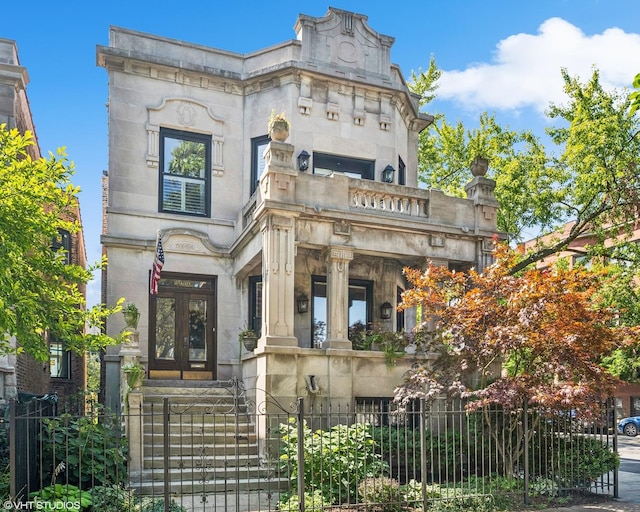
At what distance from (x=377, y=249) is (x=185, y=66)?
7.74m

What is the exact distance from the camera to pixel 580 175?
19.7m

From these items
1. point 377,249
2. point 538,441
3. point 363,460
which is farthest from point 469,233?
point 363,460

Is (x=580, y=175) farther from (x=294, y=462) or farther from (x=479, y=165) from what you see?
(x=294, y=462)

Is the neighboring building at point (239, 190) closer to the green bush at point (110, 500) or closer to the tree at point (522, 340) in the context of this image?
the tree at point (522, 340)

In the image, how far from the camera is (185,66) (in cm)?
1717

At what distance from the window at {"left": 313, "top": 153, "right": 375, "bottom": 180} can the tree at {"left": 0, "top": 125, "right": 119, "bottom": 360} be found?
8.76 m

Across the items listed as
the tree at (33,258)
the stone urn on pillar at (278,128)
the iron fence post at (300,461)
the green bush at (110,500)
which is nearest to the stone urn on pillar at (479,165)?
the stone urn on pillar at (278,128)

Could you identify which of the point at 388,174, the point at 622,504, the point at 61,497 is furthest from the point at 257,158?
the point at 622,504

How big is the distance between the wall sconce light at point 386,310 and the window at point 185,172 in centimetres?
554

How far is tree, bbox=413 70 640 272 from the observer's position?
18.9 metres

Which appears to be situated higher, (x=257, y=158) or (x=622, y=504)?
(x=257, y=158)

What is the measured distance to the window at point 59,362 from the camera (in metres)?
22.3

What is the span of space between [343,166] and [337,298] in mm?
5318

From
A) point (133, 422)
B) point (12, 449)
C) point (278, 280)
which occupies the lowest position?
point (133, 422)
